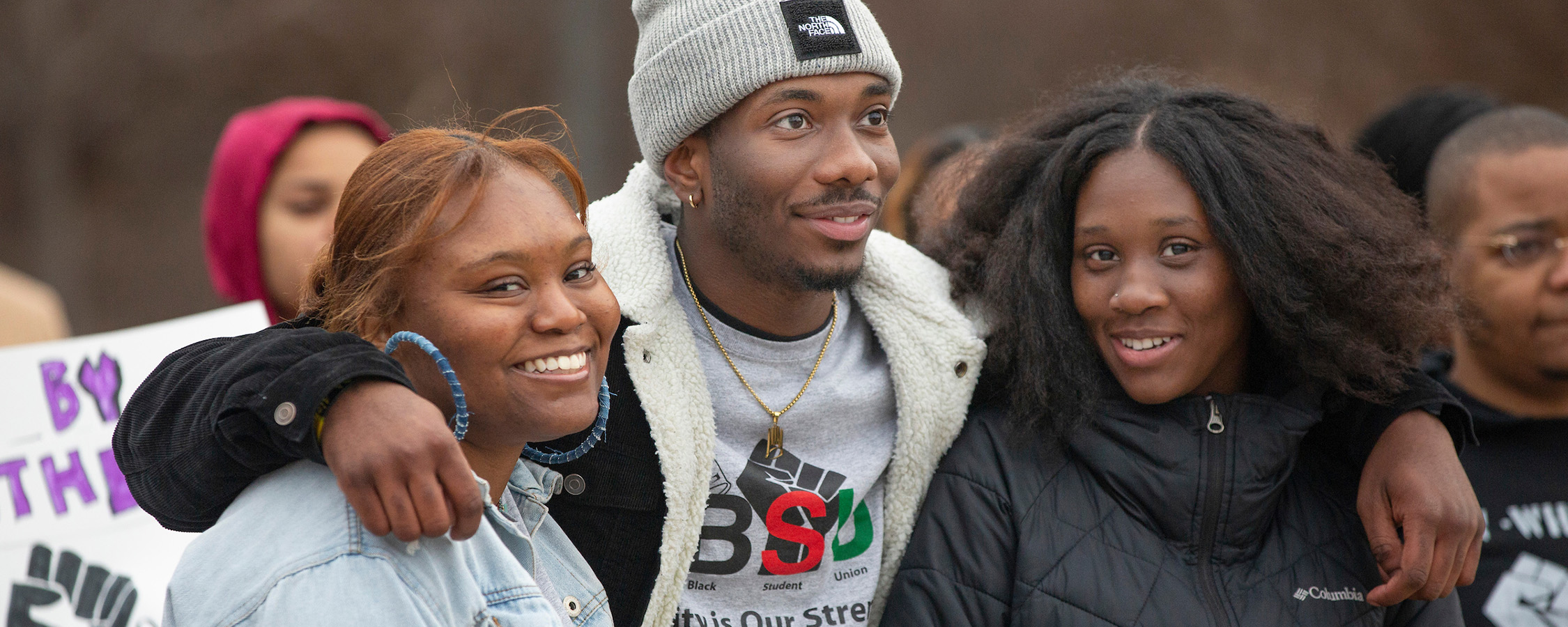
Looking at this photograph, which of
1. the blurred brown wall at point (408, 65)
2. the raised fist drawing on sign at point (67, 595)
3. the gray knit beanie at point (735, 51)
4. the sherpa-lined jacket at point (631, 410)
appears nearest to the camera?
the sherpa-lined jacket at point (631, 410)

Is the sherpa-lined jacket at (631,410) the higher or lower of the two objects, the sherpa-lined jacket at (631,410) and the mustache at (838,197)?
the lower

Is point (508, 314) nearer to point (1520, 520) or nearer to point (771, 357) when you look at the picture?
point (771, 357)

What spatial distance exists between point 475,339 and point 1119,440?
130 cm

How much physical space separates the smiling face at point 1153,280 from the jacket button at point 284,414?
1.53 m

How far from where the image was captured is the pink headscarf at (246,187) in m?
3.67

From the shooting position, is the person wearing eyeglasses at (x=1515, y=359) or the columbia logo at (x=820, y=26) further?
the person wearing eyeglasses at (x=1515, y=359)

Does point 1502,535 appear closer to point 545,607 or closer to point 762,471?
point 762,471

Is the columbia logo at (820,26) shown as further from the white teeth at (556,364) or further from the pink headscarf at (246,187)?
the pink headscarf at (246,187)

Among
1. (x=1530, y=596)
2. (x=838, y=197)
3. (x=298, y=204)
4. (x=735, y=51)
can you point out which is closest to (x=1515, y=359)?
(x=1530, y=596)

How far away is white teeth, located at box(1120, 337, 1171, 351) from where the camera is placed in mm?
2467

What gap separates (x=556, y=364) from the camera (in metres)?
1.90

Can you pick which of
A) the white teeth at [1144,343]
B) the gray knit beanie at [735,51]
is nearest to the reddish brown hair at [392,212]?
the gray knit beanie at [735,51]

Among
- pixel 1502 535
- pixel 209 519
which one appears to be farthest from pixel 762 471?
pixel 1502 535

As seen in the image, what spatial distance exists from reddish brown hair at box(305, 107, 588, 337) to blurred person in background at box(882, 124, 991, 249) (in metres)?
1.39
